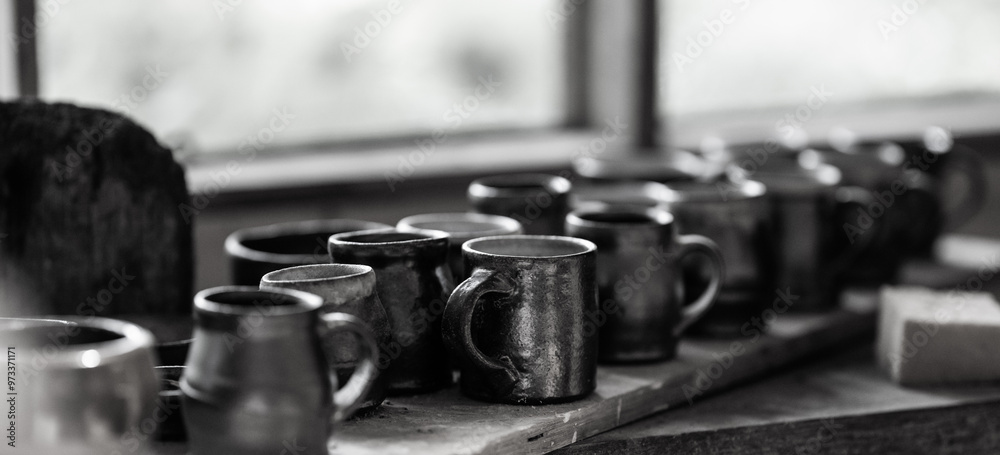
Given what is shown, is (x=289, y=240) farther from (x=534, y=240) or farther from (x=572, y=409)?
(x=572, y=409)

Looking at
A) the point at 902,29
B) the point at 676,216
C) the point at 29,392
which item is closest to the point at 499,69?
the point at 676,216

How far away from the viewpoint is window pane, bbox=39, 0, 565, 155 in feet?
5.69

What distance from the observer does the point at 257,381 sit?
31.8 inches

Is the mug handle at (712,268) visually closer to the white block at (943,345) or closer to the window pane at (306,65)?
the white block at (943,345)

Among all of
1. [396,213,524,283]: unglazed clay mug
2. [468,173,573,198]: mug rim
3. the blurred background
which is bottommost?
[396,213,524,283]: unglazed clay mug

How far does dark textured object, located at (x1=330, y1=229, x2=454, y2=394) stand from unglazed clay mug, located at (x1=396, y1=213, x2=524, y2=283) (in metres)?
0.08

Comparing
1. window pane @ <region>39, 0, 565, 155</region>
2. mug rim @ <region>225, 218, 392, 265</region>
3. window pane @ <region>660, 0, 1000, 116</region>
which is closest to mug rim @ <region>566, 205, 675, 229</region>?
mug rim @ <region>225, 218, 392, 265</region>

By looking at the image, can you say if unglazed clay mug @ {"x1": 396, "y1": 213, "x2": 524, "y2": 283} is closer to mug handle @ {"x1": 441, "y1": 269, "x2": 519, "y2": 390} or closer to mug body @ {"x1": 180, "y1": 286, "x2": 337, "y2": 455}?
mug handle @ {"x1": 441, "y1": 269, "x2": 519, "y2": 390}

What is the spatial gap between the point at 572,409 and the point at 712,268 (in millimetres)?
355

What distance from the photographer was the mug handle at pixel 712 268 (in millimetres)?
1261

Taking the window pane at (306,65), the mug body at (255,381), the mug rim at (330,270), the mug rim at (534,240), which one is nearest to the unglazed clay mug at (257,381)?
the mug body at (255,381)

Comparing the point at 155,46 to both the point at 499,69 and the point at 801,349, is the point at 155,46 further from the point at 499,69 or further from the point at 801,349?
the point at 801,349

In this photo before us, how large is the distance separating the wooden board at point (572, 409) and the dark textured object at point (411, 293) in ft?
0.08

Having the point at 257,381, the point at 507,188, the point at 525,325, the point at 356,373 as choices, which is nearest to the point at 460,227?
the point at 507,188
